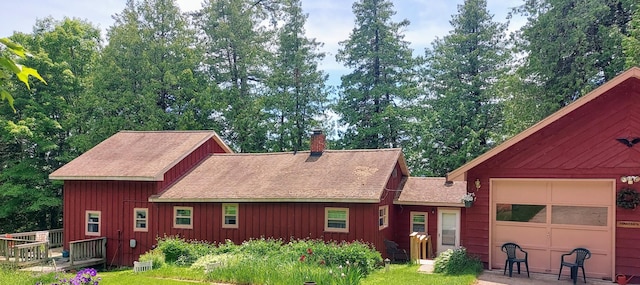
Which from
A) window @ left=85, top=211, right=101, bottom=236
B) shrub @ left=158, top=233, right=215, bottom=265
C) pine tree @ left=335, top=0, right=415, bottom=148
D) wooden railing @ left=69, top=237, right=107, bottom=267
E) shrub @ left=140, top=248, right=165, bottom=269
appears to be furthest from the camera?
pine tree @ left=335, top=0, right=415, bottom=148

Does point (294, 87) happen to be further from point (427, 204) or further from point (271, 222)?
point (427, 204)

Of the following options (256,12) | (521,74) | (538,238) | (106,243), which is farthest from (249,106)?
(538,238)

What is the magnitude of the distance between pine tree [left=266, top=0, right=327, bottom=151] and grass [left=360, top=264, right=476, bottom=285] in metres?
16.1

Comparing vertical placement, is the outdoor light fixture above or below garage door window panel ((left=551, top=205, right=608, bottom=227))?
above

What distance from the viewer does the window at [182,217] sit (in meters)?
16.5

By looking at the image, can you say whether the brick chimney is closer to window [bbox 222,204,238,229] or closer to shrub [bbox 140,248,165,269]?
window [bbox 222,204,238,229]

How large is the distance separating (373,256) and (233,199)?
5258 mm

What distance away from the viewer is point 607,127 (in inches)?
404

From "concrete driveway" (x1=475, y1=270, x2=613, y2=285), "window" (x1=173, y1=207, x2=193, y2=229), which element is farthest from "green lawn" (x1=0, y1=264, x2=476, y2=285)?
"window" (x1=173, y1=207, x2=193, y2=229)

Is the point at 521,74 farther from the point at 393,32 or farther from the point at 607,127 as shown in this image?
the point at 607,127

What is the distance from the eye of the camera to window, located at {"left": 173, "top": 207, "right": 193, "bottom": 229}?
1648cm

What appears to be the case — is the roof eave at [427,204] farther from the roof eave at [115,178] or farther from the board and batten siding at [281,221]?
the roof eave at [115,178]

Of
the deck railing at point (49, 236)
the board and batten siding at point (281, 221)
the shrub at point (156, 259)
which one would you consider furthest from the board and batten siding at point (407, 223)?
the deck railing at point (49, 236)

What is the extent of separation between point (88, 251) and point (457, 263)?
12.7 meters
